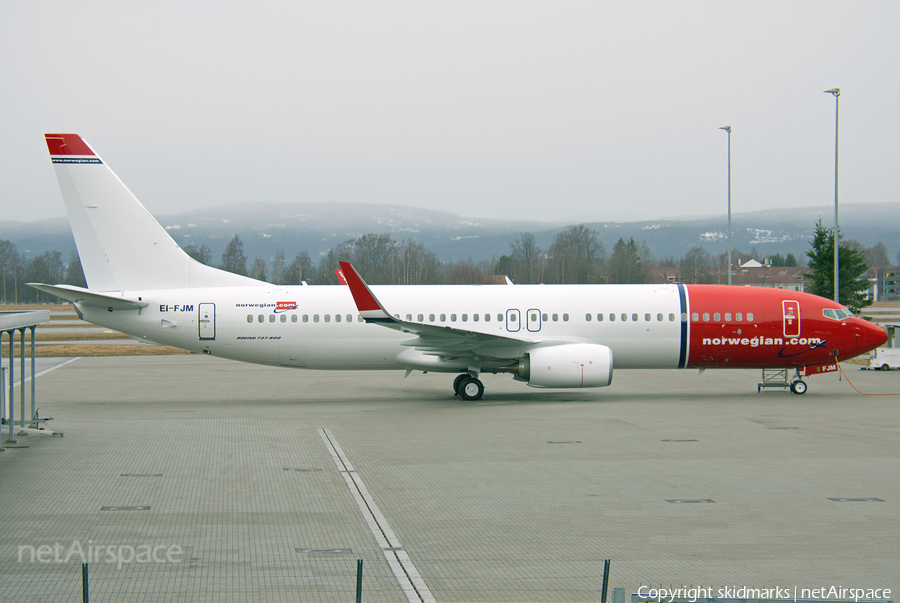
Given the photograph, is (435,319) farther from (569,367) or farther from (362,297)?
(569,367)

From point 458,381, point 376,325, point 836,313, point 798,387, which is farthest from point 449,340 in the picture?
point 836,313

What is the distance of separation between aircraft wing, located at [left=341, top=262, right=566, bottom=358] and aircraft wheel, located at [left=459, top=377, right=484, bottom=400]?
0.80 meters

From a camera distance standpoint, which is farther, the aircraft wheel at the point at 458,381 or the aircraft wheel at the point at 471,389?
the aircraft wheel at the point at 458,381

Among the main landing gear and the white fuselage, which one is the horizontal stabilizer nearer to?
the white fuselage

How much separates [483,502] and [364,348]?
38.8ft

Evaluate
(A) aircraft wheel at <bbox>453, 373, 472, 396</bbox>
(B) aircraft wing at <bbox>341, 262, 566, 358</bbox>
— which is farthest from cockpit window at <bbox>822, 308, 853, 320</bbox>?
(A) aircraft wheel at <bbox>453, 373, 472, 396</bbox>

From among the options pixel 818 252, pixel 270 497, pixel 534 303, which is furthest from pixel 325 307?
pixel 818 252

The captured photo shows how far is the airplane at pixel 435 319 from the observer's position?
2158 centimetres

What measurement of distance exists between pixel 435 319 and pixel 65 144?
37.2 feet

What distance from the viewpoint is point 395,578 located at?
25.9 feet

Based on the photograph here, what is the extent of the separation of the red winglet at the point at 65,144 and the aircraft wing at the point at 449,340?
8427 millimetres

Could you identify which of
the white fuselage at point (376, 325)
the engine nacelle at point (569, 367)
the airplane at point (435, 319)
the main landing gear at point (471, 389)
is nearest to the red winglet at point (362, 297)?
the airplane at point (435, 319)

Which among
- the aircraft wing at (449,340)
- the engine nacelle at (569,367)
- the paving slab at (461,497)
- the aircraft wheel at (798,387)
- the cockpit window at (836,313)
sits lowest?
the paving slab at (461,497)

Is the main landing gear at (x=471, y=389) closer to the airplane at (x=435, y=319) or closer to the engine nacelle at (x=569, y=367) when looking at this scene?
the airplane at (x=435, y=319)
